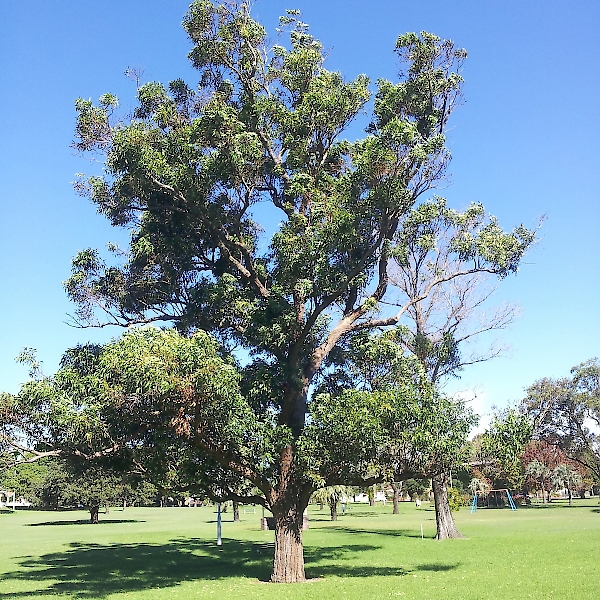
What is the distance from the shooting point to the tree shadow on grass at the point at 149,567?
16.7m

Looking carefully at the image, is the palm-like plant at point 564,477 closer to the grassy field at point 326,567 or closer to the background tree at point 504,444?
the grassy field at point 326,567

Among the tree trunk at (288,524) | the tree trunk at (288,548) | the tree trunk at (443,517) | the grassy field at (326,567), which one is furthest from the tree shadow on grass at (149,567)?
the tree trunk at (443,517)

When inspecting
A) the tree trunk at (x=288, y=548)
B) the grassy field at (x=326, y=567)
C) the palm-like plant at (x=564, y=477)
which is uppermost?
the palm-like plant at (x=564, y=477)

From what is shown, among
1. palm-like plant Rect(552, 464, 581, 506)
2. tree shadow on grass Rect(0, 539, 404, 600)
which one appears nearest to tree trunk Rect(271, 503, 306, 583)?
tree shadow on grass Rect(0, 539, 404, 600)

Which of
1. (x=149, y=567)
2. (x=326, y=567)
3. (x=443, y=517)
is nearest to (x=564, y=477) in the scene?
(x=443, y=517)

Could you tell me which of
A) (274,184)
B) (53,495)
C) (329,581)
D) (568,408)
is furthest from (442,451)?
(53,495)

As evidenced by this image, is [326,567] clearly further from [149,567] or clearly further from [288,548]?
[149,567]

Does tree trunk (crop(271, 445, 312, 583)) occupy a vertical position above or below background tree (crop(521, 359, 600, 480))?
below

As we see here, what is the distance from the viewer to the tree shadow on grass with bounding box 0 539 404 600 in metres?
16.7

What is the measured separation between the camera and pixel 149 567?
2128cm

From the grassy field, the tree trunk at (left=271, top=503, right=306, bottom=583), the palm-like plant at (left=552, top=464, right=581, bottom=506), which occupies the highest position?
the palm-like plant at (left=552, top=464, right=581, bottom=506)

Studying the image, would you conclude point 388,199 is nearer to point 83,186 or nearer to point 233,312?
point 233,312

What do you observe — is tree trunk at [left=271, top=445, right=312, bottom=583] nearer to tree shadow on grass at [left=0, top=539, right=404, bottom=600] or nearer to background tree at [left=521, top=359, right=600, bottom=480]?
tree shadow on grass at [left=0, top=539, right=404, bottom=600]

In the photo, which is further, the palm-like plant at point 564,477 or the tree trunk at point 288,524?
the palm-like plant at point 564,477
